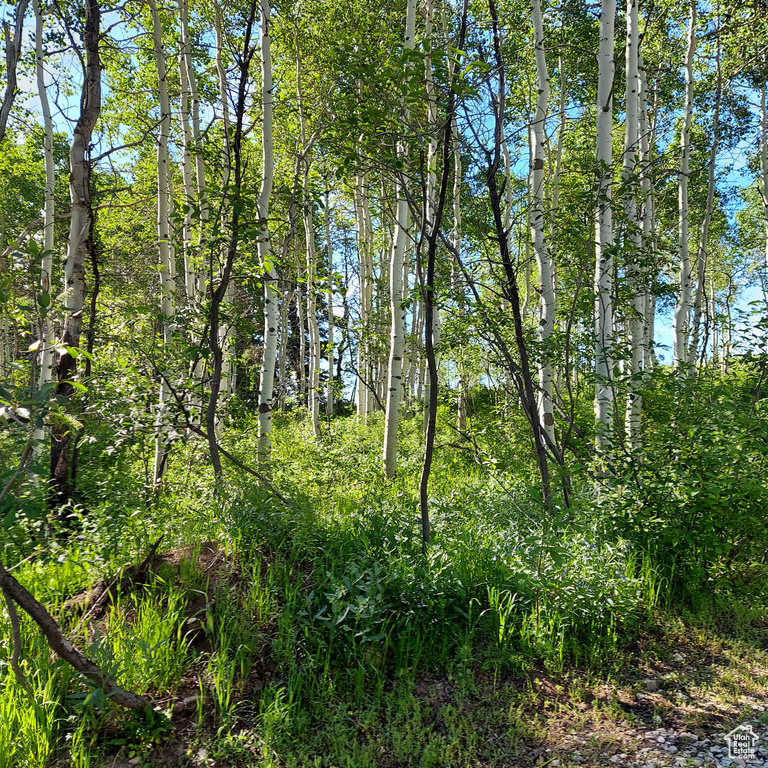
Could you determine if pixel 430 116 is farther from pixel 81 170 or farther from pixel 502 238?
pixel 81 170

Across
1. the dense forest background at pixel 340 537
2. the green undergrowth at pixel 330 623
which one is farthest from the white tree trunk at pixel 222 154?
the green undergrowth at pixel 330 623

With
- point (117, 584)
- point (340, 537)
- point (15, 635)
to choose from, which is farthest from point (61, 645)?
point (340, 537)

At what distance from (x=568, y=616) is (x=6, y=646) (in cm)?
315

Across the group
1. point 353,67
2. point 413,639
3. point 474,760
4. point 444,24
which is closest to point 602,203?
point 353,67

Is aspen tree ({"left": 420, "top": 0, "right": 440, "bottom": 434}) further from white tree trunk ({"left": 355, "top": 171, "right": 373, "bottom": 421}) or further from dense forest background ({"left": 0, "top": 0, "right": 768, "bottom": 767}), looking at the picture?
white tree trunk ({"left": 355, "top": 171, "right": 373, "bottom": 421})

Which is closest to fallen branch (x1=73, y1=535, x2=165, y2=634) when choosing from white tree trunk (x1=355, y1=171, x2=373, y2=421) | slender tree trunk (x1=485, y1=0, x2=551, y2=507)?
slender tree trunk (x1=485, y1=0, x2=551, y2=507)

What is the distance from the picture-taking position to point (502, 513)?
4566 millimetres

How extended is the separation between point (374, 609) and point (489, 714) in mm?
807

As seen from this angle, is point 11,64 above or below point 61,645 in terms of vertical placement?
above

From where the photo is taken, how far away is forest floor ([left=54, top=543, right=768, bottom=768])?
226 cm

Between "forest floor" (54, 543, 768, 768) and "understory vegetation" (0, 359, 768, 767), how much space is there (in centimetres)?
1

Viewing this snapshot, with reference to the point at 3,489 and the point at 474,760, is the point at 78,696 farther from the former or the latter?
the point at 474,760

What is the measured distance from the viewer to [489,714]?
8.41ft

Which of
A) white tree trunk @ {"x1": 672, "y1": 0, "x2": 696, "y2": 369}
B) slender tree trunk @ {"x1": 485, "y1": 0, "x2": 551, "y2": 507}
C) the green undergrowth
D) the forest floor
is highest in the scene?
white tree trunk @ {"x1": 672, "y1": 0, "x2": 696, "y2": 369}
